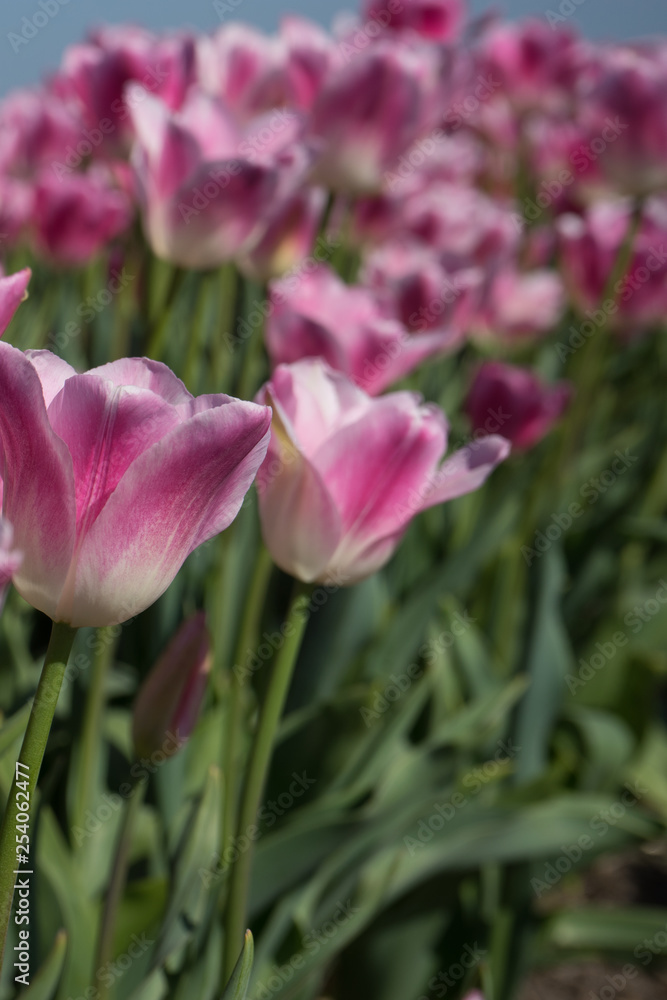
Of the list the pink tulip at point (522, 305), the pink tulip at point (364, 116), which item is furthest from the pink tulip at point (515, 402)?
the pink tulip at point (522, 305)

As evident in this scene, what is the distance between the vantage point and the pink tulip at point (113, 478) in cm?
36

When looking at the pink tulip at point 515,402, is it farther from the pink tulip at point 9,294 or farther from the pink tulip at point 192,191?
the pink tulip at point 9,294

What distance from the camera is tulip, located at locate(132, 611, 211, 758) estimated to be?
59cm

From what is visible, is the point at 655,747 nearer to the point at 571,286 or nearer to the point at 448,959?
the point at 448,959

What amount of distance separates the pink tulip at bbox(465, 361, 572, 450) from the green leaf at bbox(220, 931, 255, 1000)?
3.17 feet

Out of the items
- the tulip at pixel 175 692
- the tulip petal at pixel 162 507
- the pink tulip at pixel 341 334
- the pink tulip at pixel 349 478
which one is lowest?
the tulip at pixel 175 692

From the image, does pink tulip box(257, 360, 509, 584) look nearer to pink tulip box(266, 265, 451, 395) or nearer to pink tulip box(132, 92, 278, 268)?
pink tulip box(266, 265, 451, 395)

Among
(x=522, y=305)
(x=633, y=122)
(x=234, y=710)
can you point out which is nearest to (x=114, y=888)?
(x=234, y=710)

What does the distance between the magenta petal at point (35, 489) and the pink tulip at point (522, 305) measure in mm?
1597

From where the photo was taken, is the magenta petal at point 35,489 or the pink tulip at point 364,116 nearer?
the magenta petal at point 35,489

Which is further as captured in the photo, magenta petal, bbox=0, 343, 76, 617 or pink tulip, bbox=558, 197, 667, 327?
pink tulip, bbox=558, 197, 667, 327

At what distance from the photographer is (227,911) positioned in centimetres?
64

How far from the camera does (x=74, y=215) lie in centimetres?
169

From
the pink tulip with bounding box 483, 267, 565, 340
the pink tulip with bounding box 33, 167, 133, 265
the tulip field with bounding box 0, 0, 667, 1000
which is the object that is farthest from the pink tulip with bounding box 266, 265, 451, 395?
the pink tulip with bounding box 483, 267, 565, 340
